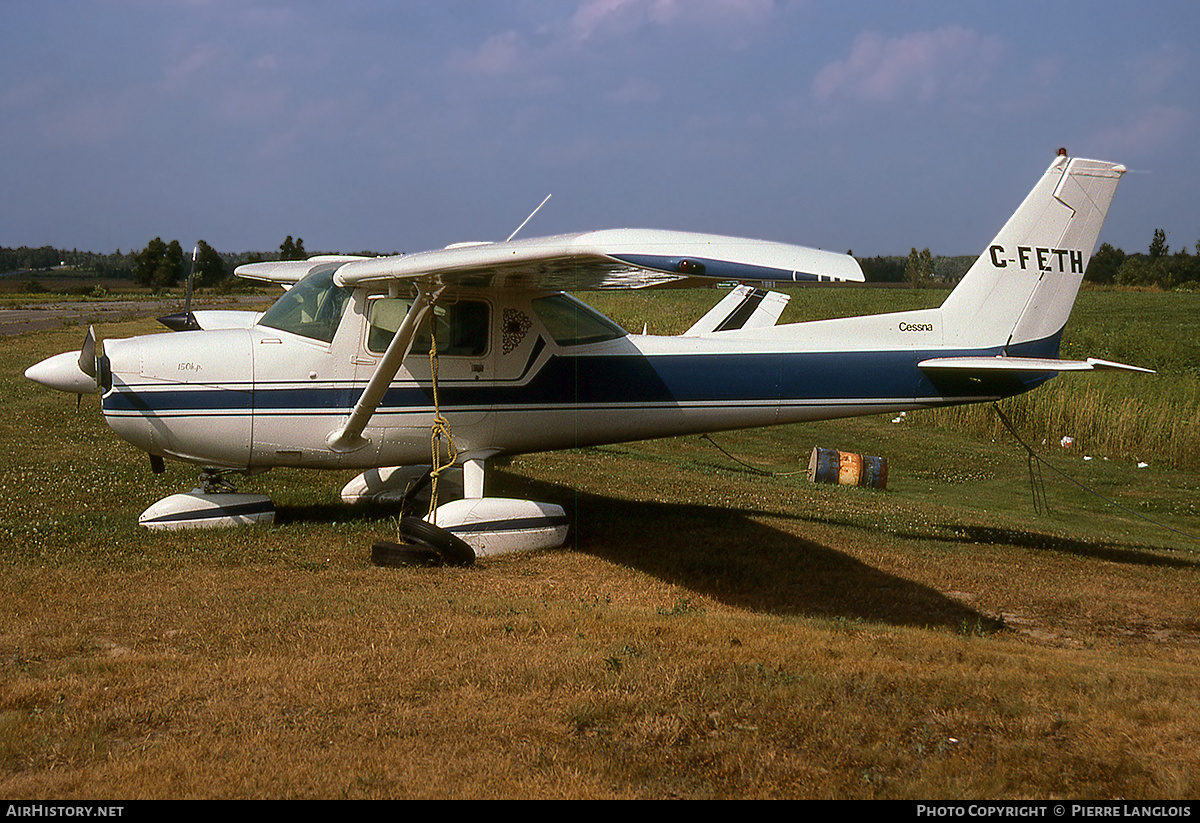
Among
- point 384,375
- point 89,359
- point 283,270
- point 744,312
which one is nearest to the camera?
point 89,359

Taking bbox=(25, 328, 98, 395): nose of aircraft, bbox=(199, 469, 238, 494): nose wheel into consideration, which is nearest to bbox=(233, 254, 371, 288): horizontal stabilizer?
bbox=(199, 469, 238, 494): nose wheel

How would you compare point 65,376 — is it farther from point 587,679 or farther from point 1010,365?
point 1010,365

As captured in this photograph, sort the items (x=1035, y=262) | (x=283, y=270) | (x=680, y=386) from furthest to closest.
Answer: (x=283, y=270) < (x=1035, y=262) < (x=680, y=386)

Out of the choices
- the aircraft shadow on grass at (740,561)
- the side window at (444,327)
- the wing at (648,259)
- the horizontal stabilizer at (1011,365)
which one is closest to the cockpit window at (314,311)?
the side window at (444,327)

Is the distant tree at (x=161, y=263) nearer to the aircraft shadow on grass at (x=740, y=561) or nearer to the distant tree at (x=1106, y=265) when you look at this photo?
the aircraft shadow on grass at (x=740, y=561)

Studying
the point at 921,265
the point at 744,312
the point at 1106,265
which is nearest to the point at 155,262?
the point at 921,265

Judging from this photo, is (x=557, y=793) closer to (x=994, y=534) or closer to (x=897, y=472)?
(x=994, y=534)

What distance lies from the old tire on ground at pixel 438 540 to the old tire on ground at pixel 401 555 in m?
0.07

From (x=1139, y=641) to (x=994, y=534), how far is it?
390 cm

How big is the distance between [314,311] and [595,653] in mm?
4946

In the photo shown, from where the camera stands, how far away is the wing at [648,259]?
18.9ft

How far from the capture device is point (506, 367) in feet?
31.1

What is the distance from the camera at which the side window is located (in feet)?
30.0

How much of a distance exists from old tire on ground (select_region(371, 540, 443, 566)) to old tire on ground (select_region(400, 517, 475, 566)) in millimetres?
70
